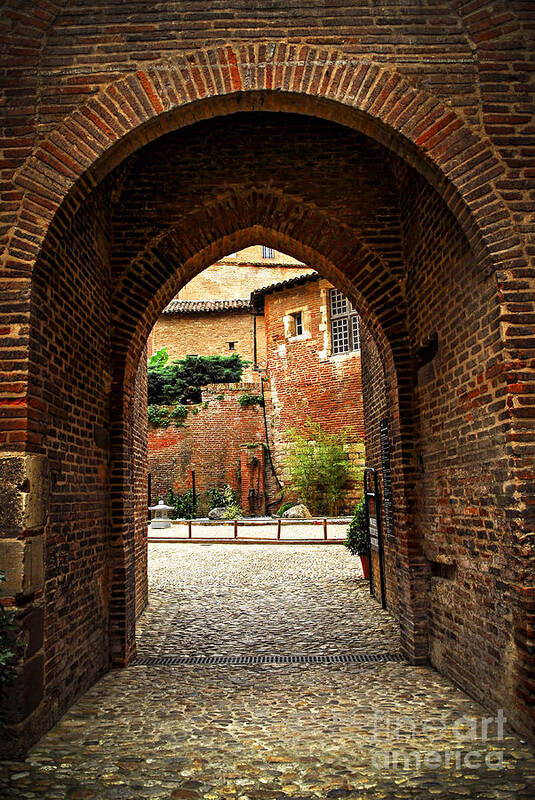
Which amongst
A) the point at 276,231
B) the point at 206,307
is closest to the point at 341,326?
the point at 206,307

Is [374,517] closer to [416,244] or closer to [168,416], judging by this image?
[416,244]

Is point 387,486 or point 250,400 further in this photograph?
point 250,400

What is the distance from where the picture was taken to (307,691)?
4.95 metres

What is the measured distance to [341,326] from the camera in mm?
23047

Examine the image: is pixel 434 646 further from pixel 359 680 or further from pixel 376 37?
pixel 376 37

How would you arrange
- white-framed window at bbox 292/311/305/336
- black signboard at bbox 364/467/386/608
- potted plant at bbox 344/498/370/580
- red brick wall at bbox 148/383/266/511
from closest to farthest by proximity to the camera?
black signboard at bbox 364/467/386/608, potted plant at bbox 344/498/370/580, white-framed window at bbox 292/311/305/336, red brick wall at bbox 148/383/266/511

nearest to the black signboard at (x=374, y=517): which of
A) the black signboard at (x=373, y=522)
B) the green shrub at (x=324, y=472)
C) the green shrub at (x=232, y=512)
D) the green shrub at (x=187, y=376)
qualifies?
the black signboard at (x=373, y=522)

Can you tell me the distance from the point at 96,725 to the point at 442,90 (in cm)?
518

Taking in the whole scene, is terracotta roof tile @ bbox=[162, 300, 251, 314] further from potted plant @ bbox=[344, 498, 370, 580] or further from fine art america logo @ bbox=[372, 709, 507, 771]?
fine art america logo @ bbox=[372, 709, 507, 771]

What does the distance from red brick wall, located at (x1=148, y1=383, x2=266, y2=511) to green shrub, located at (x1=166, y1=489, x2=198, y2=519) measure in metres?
0.28

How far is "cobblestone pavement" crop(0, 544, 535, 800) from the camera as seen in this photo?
10.6 ft

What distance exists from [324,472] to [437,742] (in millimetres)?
18013

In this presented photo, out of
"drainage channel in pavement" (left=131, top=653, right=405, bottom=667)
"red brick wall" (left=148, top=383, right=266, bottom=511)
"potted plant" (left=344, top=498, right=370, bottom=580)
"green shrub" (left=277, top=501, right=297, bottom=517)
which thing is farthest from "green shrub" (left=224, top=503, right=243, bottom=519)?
"drainage channel in pavement" (left=131, top=653, right=405, bottom=667)

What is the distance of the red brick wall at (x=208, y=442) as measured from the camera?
25.7 meters
